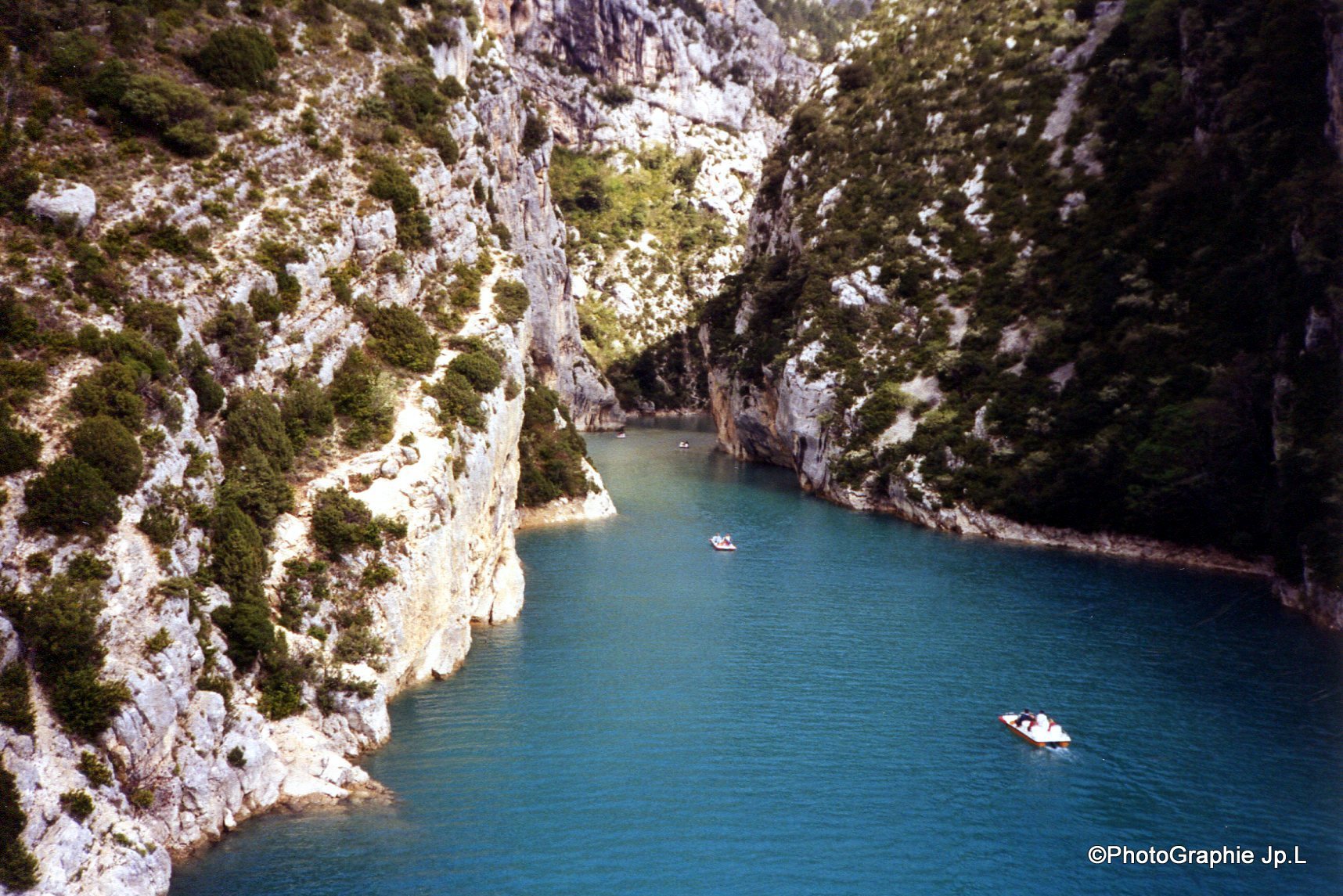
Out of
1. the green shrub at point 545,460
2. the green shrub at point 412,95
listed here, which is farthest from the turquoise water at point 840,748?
the green shrub at point 412,95

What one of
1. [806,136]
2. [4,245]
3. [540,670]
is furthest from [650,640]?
[806,136]

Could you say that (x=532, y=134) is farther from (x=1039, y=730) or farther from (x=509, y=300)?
(x=1039, y=730)

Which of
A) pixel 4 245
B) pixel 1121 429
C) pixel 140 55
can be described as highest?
pixel 140 55

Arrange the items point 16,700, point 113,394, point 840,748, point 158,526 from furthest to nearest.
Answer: point 840,748
point 113,394
point 158,526
point 16,700

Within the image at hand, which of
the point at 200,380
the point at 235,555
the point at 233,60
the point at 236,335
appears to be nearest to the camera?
the point at 235,555

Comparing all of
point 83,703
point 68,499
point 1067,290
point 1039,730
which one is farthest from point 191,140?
point 1067,290

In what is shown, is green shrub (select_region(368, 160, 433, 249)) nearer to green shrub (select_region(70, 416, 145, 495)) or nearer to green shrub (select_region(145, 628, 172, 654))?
green shrub (select_region(70, 416, 145, 495))

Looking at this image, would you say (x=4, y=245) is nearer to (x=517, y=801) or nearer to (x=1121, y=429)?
(x=517, y=801)
